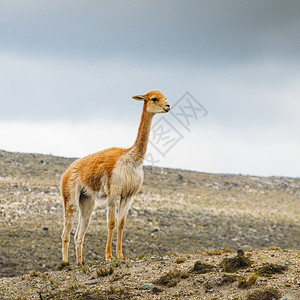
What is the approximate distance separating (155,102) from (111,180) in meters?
2.52

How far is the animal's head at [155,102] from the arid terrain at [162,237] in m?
3.93

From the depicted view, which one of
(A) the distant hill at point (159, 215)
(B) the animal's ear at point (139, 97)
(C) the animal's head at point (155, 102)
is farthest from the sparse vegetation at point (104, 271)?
(A) the distant hill at point (159, 215)

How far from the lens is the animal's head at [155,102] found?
14.2 m

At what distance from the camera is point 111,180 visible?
45.6ft

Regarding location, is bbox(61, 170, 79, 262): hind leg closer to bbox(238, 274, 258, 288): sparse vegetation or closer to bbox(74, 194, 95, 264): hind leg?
bbox(74, 194, 95, 264): hind leg

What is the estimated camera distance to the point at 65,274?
1302 cm

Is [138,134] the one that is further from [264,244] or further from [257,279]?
[264,244]

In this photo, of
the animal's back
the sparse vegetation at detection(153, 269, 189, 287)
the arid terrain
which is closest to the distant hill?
the arid terrain

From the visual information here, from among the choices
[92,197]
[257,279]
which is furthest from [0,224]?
[257,279]

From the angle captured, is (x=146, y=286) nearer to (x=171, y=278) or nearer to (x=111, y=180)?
(x=171, y=278)

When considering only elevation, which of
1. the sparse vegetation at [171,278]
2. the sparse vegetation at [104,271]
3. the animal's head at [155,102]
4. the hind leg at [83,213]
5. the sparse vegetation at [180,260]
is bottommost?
the sparse vegetation at [104,271]

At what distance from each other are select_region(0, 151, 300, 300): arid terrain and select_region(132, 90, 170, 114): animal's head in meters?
3.93

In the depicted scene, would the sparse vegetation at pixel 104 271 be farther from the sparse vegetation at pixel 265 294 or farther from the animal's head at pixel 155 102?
the animal's head at pixel 155 102

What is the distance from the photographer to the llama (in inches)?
547
